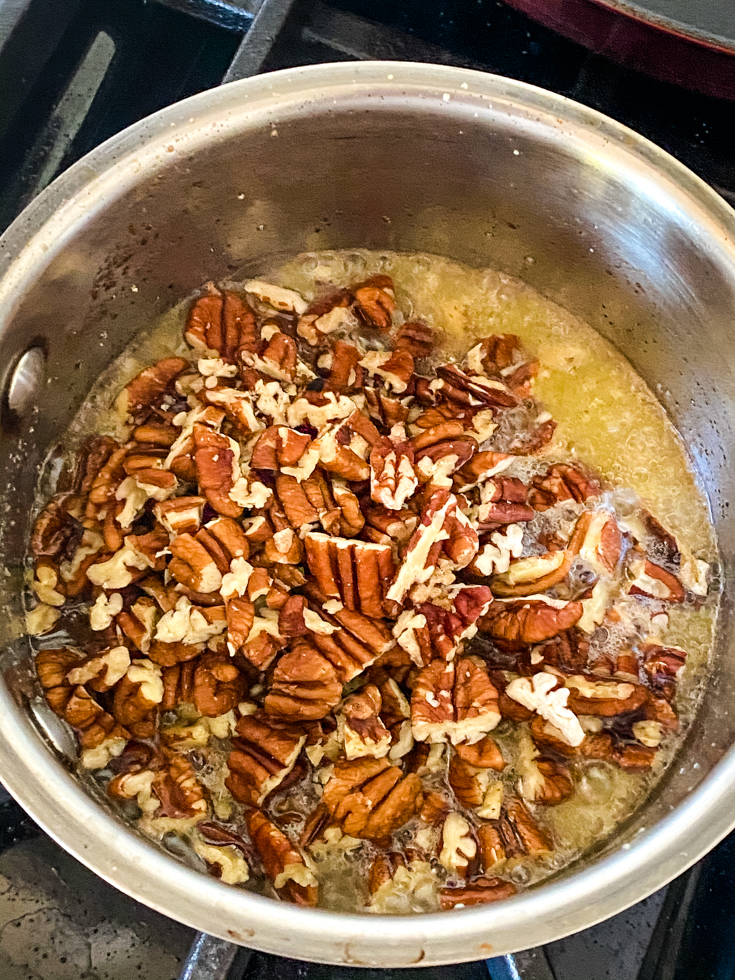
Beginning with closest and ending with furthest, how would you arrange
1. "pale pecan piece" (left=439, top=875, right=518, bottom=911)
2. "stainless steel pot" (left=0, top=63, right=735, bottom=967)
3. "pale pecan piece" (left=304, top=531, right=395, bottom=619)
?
"stainless steel pot" (left=0, top=63, right=735, bottom=967) → "pale pecan piece" (left=439, top=875, right=518, bottom=911) → "pale pecan piece" (left=304, top=531, right=395, bottom=619)

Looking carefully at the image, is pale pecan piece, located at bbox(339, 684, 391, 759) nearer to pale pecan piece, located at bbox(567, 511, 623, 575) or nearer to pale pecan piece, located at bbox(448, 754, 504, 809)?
pale pecan piece, located at bbox(448, 754, 504, 809)

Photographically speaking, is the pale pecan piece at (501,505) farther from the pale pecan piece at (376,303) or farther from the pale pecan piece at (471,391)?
the pale pecan piece at (376,303)

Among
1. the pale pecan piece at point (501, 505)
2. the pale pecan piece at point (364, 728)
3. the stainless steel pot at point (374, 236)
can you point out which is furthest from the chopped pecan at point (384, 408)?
the pale pecan piece at point (364, 728)

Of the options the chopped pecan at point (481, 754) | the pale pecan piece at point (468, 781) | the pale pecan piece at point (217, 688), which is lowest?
the pale pecan piece at point (217, 688)

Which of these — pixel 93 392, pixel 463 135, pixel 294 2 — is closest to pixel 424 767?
pixel 93 392

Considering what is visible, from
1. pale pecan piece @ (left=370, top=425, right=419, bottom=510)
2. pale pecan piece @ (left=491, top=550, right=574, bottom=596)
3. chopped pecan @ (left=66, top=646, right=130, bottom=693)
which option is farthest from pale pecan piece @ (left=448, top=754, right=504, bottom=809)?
chopped pecan @ (left=66, top=646, right=130, bottom=693)

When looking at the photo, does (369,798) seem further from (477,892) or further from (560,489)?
(560,489)

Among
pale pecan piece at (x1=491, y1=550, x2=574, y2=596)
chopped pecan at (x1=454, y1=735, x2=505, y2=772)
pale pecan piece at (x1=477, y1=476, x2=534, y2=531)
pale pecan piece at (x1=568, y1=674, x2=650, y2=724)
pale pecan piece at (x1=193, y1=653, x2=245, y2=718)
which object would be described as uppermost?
pale pecan piece at (x1=477, y1=476, x2=534, y2=531)
